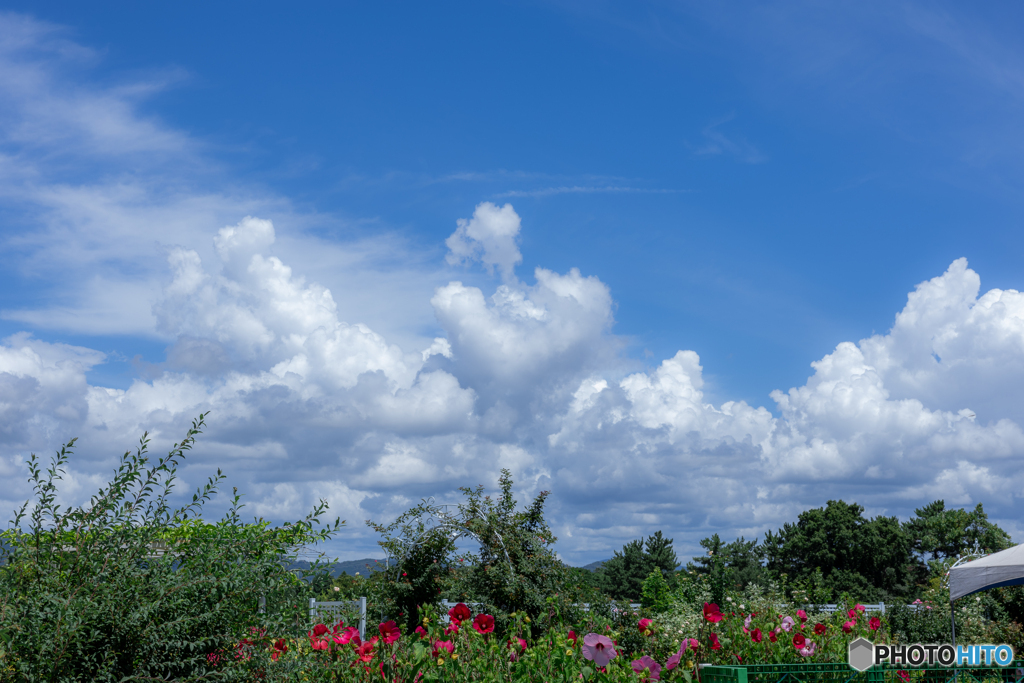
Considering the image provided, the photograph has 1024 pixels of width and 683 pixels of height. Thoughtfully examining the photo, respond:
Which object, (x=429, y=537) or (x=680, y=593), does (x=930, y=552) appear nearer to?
(x=680, y=593)

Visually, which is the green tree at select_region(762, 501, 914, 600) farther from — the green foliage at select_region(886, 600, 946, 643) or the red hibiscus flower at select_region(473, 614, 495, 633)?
the red hibiscus flower at select_region(473, 614, 495, 633)

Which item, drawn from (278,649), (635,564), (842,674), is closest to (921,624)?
(842,674)

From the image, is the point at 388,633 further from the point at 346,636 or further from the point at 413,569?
the point at 413,569

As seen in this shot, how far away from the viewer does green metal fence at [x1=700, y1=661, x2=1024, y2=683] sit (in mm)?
4664

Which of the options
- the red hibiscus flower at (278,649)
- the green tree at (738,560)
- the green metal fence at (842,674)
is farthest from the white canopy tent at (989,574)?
the green tree at (738,560)

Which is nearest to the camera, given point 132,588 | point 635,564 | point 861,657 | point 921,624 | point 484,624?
point 132,588

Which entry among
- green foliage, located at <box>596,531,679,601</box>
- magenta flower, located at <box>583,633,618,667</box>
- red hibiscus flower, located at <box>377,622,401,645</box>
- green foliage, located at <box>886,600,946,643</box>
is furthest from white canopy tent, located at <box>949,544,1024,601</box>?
green foliage, located at <box>596,531,679,601</box>

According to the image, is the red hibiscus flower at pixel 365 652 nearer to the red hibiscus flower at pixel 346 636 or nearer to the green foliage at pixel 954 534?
the red hibiscus flower at pixel 346 636

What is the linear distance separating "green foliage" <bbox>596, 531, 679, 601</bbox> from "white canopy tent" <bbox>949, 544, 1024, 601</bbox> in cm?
2596

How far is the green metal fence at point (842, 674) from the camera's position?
466 centimetres

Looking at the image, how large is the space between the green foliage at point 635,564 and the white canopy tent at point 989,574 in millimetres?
25963

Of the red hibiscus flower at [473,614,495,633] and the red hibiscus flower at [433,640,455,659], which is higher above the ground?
the red hibiscus flower at [473,614,495,633]

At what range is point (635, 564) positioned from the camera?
116ft

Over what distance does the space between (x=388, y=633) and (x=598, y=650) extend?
1.38 metres
